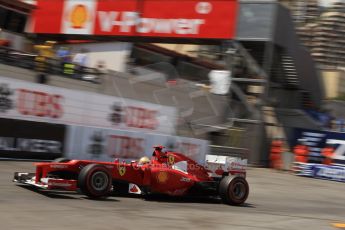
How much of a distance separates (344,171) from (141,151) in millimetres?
9797

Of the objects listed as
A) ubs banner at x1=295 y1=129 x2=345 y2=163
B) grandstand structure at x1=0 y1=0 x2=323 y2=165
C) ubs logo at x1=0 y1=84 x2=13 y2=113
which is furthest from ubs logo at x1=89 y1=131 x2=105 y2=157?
ubs banner at x1=295 y1=129 x2=345 y2=163

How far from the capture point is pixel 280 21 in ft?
81.2

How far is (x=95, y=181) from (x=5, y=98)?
699 cm

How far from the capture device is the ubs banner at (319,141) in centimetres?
2309

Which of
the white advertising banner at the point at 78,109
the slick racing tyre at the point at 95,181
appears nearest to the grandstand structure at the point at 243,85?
the white advertising banner at the point at 78,109

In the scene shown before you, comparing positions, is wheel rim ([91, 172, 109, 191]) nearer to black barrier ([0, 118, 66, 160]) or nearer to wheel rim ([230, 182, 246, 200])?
wheel rim ([230, 182, 246, 200])

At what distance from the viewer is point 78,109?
55.2 ft

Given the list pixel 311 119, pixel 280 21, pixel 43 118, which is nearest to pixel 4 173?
pixel 43 118

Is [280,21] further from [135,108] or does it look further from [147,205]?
[147,205]

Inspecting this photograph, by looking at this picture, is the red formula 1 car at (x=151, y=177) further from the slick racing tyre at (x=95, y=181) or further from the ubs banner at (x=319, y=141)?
the ubs banner at (x=319, y=141)

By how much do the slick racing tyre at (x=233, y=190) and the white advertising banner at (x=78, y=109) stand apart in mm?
7139

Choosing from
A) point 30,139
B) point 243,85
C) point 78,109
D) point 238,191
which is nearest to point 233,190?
point 238,191

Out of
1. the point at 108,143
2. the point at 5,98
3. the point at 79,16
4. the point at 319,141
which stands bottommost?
the point at 108,143

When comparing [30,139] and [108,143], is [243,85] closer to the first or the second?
[108,143]
